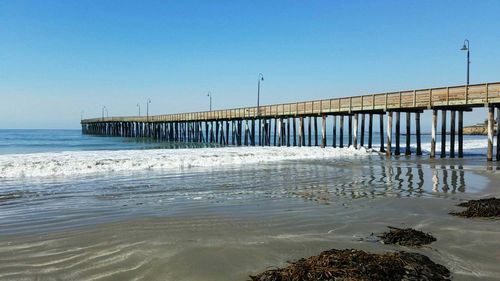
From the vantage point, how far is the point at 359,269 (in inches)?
159

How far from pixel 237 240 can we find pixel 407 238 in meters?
2.17

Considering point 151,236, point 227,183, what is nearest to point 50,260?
point 151,236

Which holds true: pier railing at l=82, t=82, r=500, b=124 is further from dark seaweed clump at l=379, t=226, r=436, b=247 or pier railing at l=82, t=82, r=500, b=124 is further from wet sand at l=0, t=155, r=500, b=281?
dark seaweed clump at l=379, t=226, r=436, b=247

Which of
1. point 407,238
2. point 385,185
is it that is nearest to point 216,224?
point 407,238

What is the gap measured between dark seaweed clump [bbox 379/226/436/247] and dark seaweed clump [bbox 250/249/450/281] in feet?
2.92

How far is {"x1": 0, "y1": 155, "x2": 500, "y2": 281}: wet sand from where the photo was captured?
4.42 meters

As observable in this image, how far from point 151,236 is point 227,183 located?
6487 millimetres

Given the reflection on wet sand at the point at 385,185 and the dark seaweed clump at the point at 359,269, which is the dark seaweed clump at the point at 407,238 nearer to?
the dark seaweed clump at the point at 359,269

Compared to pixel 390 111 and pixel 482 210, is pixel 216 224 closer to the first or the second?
pixel 482 210

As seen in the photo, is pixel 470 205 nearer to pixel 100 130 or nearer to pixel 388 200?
pixel 388 200

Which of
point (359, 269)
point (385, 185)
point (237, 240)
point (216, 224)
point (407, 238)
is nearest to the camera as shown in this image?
point (359, 269)

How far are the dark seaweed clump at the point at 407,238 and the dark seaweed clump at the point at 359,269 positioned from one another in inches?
35.1

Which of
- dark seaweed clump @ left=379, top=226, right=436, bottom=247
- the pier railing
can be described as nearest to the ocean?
dark seaweed clump @ left=379, top=226, right=436, bottom=247

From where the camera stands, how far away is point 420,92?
24.6 meters
